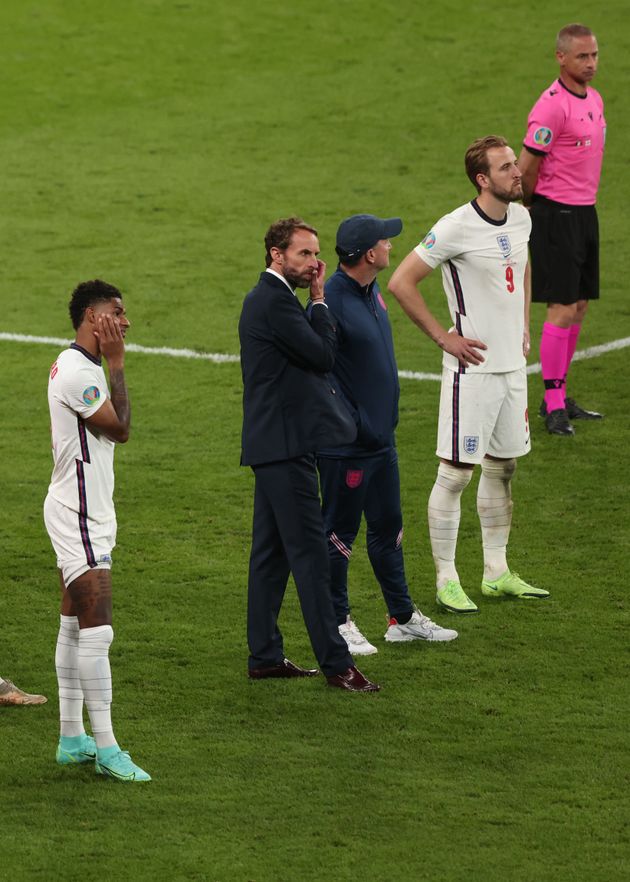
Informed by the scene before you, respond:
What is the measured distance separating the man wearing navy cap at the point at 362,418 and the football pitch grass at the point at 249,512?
17.7 inches

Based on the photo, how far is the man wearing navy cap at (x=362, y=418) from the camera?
7.16m

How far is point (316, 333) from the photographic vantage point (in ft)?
21.9

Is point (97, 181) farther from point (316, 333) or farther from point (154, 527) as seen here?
point (316, 333)

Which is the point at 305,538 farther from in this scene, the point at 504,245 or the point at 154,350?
the point at 154,350

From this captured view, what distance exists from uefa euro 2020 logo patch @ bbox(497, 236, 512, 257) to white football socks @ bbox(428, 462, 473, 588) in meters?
1.06

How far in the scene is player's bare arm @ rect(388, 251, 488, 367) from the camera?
773cm

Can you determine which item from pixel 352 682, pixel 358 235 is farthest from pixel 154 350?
pixel 352 682

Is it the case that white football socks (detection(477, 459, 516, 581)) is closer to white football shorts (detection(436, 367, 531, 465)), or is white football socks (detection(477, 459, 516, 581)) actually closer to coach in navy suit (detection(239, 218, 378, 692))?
white football shorts (detection(436, 367, 531, 465))

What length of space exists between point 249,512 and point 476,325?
87.7 inches

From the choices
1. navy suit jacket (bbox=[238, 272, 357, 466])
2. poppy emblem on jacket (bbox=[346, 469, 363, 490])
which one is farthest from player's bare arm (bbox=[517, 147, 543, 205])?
navy suit jacket (bbox=[238, 272, 357, 466])

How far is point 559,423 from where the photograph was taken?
10711 millimetres

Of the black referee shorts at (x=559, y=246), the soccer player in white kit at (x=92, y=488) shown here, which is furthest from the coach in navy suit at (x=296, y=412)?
the black referee shorts at (x=559, y=246)

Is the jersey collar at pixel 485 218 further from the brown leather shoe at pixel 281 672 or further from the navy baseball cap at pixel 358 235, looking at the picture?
the brown leather shoe at pixel 281 672

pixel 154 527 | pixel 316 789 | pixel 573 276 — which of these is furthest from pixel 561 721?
pixel 573 276
